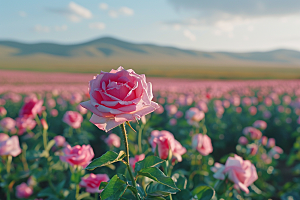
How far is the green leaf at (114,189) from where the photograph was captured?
776 mm

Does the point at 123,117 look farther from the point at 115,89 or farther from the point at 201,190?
the point at 201,190

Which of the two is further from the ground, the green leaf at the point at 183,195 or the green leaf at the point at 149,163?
the green leaf at the point at 149,163

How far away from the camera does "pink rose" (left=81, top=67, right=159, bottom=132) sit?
718 mm

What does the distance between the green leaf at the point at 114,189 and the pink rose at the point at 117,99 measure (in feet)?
0.61

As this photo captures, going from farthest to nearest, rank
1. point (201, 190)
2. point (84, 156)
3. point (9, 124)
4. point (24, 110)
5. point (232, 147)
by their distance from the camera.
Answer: point (232, 147)
point (9, 124)
point (24, 110)
point (84, 156)
point (201, 190)

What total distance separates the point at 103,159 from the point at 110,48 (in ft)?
353

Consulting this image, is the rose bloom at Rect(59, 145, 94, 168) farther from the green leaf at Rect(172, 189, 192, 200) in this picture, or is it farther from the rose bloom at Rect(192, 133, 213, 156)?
the rose bloom at Rect(192, 133, 213, 156)

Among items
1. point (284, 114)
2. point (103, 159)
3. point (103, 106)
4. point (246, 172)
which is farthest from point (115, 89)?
point (284, 114)

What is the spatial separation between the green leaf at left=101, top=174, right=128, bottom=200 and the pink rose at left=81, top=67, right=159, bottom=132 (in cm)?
19

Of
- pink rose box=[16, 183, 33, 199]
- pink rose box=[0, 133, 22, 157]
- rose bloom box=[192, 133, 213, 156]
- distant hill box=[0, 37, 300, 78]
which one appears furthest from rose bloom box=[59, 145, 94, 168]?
distant hill box=[0, 37, 300, 78]

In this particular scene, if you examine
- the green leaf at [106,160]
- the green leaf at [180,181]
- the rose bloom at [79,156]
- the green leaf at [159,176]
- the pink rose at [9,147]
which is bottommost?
the pink rose at [9,147]

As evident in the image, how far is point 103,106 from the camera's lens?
717 mm

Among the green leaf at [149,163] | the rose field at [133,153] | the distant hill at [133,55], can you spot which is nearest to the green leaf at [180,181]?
the rose field at [133,153]

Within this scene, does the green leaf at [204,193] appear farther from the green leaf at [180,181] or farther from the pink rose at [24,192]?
the pink rose at [24,192]
